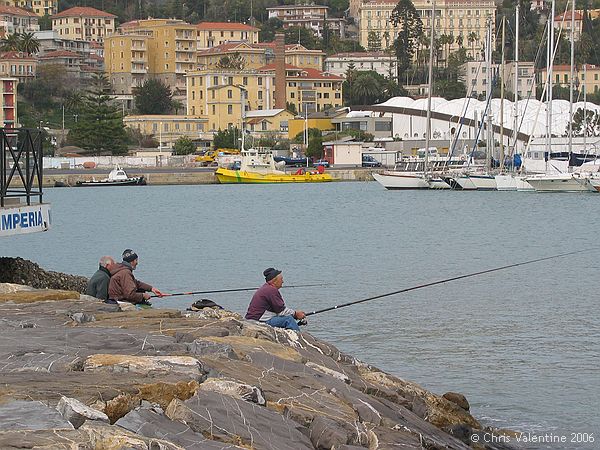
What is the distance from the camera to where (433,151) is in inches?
3866

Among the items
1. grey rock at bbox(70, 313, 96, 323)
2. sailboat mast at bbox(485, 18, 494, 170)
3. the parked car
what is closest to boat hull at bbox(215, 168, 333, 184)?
the parked car

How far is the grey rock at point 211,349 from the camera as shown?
1156 centimetres

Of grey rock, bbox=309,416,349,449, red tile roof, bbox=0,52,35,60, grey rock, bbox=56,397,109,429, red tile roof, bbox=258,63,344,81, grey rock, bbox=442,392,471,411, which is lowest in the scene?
grey rock, bbox=442,392,471,411

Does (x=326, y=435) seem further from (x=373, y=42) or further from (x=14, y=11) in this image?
(x=373, y=42)

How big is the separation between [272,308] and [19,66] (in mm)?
122038

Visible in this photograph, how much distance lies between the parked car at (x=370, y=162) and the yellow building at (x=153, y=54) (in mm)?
43417

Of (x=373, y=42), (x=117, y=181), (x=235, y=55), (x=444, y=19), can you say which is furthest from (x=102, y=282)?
(x=444, y=19)

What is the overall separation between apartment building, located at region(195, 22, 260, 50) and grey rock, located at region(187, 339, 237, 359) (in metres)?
146

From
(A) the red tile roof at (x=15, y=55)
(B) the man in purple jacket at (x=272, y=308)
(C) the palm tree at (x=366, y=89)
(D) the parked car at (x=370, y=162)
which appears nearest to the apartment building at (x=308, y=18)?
(C) the palm tree at (x=366, y=89)

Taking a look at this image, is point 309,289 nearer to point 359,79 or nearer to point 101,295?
point 101,295

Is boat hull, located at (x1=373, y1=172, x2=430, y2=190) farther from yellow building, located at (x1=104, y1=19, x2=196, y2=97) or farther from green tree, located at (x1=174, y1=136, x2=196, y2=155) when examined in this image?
yellow building, located at (x1=104, y1=19, x2=196, y2=97)

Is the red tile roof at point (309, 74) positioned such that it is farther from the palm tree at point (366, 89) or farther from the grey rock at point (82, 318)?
the grey rock at point (82, 318)

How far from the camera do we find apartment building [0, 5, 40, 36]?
15550 centimetres

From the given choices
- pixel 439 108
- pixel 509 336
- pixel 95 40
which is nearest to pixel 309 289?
pixel 509 336
